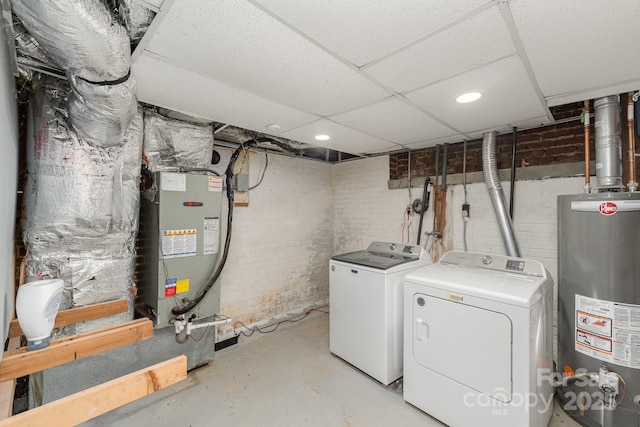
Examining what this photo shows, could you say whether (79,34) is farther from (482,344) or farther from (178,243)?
(482,344)

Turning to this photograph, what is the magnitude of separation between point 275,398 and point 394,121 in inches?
104

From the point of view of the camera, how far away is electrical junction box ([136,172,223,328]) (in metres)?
2.31

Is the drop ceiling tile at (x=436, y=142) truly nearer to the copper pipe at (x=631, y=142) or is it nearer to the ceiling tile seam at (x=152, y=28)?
the copper pipe at (x=631, y=142)

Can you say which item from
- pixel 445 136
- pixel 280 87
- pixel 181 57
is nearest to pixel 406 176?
pixel 445 136

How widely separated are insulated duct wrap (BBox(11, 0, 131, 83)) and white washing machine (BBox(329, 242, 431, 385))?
2.28 meters

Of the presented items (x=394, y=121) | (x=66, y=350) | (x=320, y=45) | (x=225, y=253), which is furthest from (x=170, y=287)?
(x=394, y=121)

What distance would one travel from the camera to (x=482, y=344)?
1.77 metres

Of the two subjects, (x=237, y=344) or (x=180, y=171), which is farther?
(x=237, y=344)

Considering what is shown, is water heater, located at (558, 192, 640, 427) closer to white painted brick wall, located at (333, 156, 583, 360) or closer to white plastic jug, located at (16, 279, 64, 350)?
white painted brick wall, located at (333, 156, 583, 360)

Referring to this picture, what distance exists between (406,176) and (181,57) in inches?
118

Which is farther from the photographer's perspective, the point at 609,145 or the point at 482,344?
the point at 609,145

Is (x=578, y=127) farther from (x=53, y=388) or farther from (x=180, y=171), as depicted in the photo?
(x=53, y=388)

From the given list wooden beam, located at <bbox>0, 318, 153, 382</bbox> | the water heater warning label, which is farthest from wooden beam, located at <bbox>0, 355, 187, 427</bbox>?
the water heater warning label

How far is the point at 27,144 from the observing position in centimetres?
184
